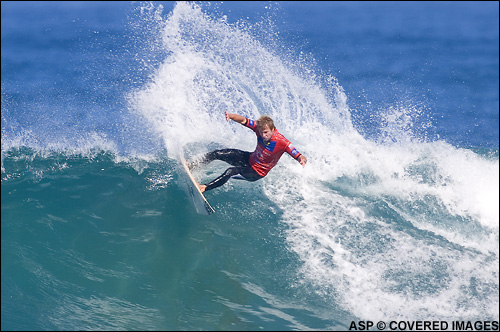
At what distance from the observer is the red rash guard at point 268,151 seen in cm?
841

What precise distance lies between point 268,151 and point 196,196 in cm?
143

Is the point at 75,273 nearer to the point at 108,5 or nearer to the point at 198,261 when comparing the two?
the point at 198,261

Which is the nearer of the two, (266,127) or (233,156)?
(266,127)

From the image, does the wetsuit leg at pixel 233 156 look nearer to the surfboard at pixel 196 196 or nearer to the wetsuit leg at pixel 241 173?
the wetsuit leg at pixel 241 173

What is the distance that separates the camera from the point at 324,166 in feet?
34.8

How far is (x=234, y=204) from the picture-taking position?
949cm

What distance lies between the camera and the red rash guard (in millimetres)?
8406

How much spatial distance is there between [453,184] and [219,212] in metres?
4.59

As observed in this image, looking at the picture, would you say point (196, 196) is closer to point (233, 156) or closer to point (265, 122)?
point (233, 156)

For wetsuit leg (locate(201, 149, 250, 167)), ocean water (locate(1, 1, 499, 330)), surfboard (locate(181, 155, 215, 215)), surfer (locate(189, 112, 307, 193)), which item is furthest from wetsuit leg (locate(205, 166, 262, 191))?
ocean water (locate(1, 1, 499, 330))

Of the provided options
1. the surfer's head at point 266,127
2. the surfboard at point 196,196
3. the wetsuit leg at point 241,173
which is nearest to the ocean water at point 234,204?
the surfboard at point 196,196

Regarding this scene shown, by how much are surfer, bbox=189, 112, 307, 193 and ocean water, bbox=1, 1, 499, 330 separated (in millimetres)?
809

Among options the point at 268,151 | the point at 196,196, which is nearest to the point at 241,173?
the point at 268,151

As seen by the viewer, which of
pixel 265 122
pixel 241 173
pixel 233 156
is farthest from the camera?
pixel 233 156
